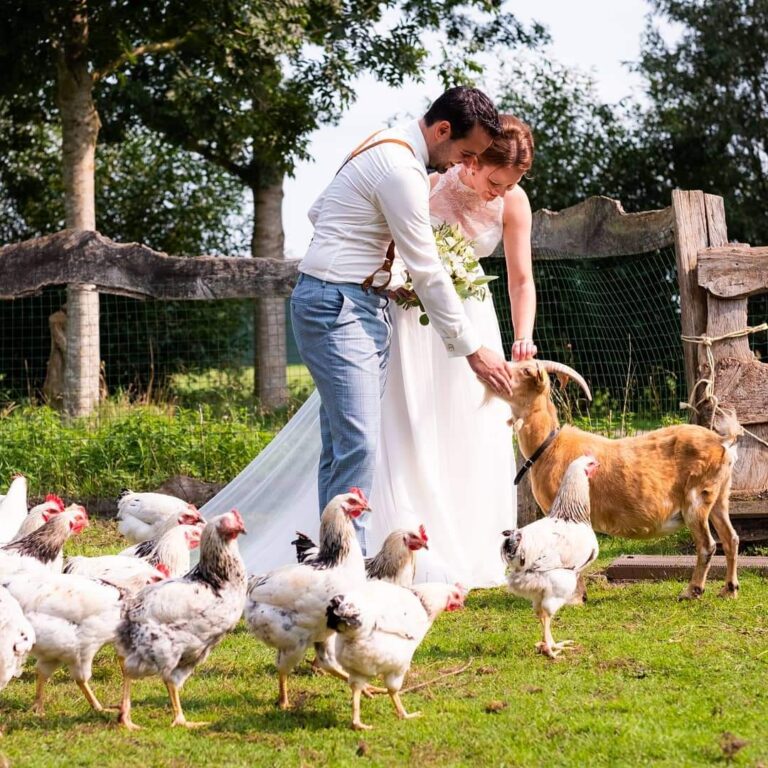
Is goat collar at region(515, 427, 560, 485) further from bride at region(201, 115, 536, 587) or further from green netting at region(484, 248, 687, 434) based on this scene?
green netting at region(484, 248, 687, 434)

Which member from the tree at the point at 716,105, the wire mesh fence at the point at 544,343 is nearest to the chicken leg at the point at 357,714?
the wire mesh fence at the point at 544,343

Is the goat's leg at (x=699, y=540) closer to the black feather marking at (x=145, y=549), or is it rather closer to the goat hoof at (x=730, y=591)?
the goat hoof at (x=730, y=591)

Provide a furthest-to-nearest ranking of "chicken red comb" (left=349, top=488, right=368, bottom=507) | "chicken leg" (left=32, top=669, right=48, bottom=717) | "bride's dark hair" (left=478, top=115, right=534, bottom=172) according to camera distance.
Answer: "bride's dark hair" (left=478, top=115, right=534, bottom=172) < "chicken red comb" (left=349, top=488, right=368, bottom=507) < "chicken leg" (left=32, top=669, right=48, bottom=717)

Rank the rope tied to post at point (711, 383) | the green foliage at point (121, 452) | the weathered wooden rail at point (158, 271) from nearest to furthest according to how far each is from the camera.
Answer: the rope tied to post at point (711, 383) < the weathered wooden rail at point (158, 271) < the green foliage at point (121, 452)

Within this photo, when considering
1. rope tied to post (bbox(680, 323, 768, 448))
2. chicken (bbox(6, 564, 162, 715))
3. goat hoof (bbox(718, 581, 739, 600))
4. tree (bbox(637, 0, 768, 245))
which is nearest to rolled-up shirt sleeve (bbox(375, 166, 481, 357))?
chicken (bbox(6, 564, 162, 715))

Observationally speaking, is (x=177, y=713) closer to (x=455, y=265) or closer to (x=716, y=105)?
(x=455, y=265)

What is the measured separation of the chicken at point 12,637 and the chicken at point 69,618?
0.16 meters

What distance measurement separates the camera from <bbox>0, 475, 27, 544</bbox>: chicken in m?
5.71

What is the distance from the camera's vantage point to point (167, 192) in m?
15.8

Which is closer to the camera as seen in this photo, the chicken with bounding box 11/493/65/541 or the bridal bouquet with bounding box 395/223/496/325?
the chicken with bounding box 11/493/65/541

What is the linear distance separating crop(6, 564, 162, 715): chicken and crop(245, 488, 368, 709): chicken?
52 centimetres

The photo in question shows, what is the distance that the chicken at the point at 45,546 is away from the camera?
178 inches

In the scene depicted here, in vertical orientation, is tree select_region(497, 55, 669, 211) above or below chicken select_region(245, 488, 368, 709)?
above

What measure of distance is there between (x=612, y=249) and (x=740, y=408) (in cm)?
150
